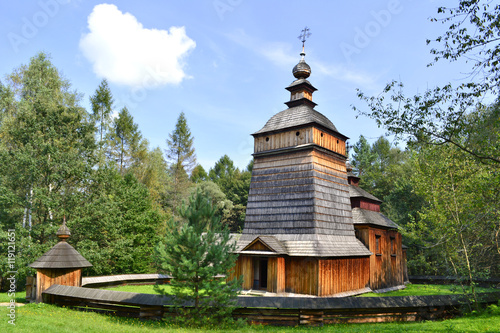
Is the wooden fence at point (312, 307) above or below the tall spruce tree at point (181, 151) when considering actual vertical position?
below

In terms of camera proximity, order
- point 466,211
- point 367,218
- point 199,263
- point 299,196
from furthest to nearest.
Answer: point 367,218 < point 299,196 < point 466,211 < point 199,263

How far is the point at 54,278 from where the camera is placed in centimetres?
1530

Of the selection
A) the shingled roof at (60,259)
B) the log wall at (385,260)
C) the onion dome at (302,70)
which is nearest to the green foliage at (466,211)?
the log wall at (385,260)

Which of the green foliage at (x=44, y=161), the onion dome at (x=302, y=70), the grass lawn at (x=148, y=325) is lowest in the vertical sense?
the grass lawn at (x=148, y=325)

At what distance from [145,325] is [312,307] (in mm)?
5707

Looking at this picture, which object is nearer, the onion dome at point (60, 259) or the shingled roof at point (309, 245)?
the onion dome at point (60, 259)

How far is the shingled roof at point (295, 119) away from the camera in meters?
21.1

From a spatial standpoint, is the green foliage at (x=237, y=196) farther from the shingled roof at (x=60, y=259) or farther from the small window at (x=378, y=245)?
the shingled roof at (x=60, y=259)

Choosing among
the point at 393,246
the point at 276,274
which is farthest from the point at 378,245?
the point at 276,274

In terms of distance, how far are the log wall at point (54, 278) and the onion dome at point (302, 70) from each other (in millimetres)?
18223

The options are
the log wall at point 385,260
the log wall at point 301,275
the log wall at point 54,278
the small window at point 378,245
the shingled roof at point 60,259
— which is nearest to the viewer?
the log wall at point 54,278

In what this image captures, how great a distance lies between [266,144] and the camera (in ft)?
73.0

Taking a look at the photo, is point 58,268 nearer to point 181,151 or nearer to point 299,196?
point 299,196

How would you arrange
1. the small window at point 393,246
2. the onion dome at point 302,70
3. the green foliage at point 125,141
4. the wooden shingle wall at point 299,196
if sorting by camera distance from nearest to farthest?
the wooden shingle wall at point 299,196 → the onion dome at point 302,70 → the small window at point 393,246 → the green foliage at point 125,141
